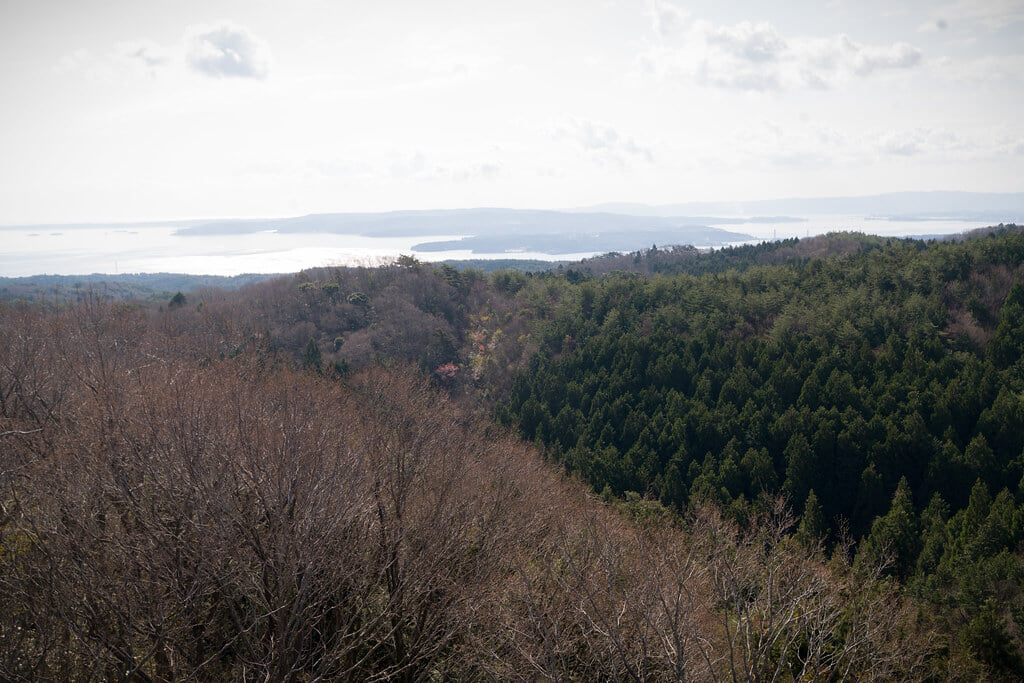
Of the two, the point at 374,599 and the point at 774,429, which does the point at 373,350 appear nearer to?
the point at 774,429

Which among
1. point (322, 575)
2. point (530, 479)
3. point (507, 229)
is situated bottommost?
point (530, 479)

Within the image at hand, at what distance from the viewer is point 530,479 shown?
76.3 feet

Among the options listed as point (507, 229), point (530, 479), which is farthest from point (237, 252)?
point (530, 479)

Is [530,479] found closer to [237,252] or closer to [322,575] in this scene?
[322,575]

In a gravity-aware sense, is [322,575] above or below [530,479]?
above

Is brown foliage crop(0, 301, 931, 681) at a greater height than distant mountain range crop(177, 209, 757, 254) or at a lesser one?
lesser

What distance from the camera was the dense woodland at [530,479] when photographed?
33.8ft

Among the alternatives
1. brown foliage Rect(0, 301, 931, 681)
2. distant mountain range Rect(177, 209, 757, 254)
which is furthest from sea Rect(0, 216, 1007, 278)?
brown foliage Rect(0, 301, 931, 681)

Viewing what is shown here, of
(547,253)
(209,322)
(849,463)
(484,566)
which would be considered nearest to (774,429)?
(849,463)

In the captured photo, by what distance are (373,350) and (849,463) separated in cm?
3544

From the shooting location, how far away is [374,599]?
1339 cm

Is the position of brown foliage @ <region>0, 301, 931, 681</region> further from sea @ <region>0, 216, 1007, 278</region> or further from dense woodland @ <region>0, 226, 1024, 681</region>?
sea @ <region>0, 216, 1007, 278</region>

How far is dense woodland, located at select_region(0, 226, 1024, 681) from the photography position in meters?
10.3

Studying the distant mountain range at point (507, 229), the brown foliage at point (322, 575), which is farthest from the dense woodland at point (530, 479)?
the distant mountain range at point (507, 229)
